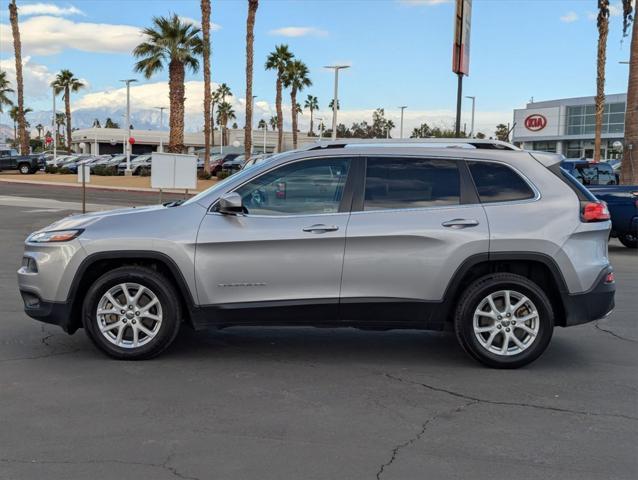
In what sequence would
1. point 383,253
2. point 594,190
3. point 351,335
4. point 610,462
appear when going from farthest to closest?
point 594,190, point 351,335, point 383,253, point 610,462

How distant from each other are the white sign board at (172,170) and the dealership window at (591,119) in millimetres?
56567

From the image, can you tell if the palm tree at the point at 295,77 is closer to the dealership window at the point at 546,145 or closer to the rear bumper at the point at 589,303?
the dealership window at the point at 546,145

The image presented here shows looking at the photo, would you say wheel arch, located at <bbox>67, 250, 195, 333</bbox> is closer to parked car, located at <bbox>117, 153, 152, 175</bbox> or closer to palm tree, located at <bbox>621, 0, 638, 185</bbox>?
palm tree, located at <bbox>621, 0, 638, 185</bbox>

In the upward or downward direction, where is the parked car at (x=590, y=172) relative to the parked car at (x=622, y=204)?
upward

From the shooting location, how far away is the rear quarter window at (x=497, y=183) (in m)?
5.85

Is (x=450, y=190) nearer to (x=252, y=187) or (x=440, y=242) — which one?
(x=440, y=242)

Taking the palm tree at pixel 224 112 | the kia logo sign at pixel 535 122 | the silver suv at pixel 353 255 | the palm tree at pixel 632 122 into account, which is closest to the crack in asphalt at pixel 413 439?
the silver suv at pixel 353 255

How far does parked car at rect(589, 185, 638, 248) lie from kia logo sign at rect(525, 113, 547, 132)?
63.6m

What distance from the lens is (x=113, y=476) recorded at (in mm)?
3789

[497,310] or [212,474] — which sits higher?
[497,310]

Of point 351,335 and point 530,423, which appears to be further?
point 351,335

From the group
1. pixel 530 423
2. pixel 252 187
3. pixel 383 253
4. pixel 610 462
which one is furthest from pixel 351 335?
pixel 610 462

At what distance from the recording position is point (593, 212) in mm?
5812

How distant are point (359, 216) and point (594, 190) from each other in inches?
382
